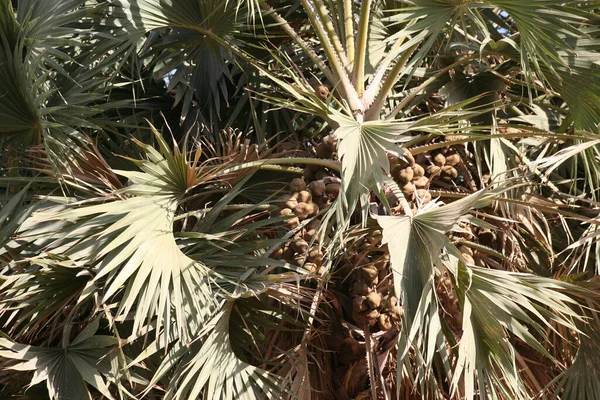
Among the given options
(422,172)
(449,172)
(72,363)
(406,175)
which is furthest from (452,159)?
(72,363)

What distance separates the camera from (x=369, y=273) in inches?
132

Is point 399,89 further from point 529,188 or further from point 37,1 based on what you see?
point 37,1

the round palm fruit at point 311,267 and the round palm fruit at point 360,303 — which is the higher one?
the round palm fruit at point 311,267

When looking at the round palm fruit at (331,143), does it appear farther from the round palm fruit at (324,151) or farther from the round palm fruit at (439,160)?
the round palm fruit at (439,160)

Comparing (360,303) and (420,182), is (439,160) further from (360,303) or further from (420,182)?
(360,303)

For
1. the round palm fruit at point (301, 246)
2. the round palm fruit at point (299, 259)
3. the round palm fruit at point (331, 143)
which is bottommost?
the round palm fruit at point (299, 259)

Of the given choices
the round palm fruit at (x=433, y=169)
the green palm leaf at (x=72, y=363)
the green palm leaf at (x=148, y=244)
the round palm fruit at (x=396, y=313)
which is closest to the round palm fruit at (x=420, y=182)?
the round palm fruit at (x=433, y=169)

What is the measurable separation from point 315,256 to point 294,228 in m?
0.13

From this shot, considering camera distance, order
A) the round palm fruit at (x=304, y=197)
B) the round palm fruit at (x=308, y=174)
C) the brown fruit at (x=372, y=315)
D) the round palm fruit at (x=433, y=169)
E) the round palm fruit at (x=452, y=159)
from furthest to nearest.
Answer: the round palm fruit at (x=452, y=159) → the round palm fruit at (x=433, y=169) → the round palm fruit at (x=308, y=174) → the brown fruit at (x=372, y=315) → the round palm fruit at (x=304, y=197)

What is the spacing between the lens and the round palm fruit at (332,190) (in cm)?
337

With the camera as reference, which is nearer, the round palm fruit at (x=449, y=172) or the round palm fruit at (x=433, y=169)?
the round palm fruit at (x=433, y=169)

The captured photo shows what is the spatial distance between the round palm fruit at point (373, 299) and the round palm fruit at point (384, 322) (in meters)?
0.07

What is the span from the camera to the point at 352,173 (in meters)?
2.90

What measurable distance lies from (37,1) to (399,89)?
5.75 ft
